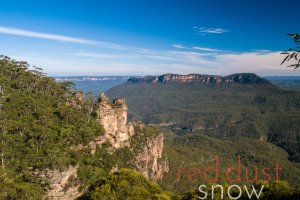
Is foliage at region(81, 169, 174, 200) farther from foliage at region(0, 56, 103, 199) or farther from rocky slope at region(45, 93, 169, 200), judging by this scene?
rocky slope at region(45, 93, 169, 200)

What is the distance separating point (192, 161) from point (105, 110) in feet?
189

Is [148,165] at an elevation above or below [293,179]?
above

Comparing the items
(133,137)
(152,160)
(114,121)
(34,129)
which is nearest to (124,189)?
(34,129)

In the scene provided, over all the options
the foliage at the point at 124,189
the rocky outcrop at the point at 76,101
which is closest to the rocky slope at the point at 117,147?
the rocky outcrop at the point at 76,101

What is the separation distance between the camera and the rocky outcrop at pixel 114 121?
2709 inches

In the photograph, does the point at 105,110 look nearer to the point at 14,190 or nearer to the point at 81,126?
the point at 81,126

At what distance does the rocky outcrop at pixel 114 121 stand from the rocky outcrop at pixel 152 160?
23.7ft

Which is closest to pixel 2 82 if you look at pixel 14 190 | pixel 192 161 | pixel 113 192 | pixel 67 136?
pixel 67 136

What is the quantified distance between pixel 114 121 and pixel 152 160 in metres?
25.9

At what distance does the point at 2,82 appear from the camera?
64.1 metres

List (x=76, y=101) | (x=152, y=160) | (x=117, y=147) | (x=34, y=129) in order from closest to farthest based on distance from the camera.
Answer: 1. (x=34, y=129)
2. (x=117, y=147)
3. (x=76, y=101)
4. (x=152, y=160)

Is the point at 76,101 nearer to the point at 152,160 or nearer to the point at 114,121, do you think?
the point at 114,121

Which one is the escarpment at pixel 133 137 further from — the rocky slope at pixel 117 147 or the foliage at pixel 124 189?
the foliage at pixel 124 189

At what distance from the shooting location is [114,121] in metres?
71.6
